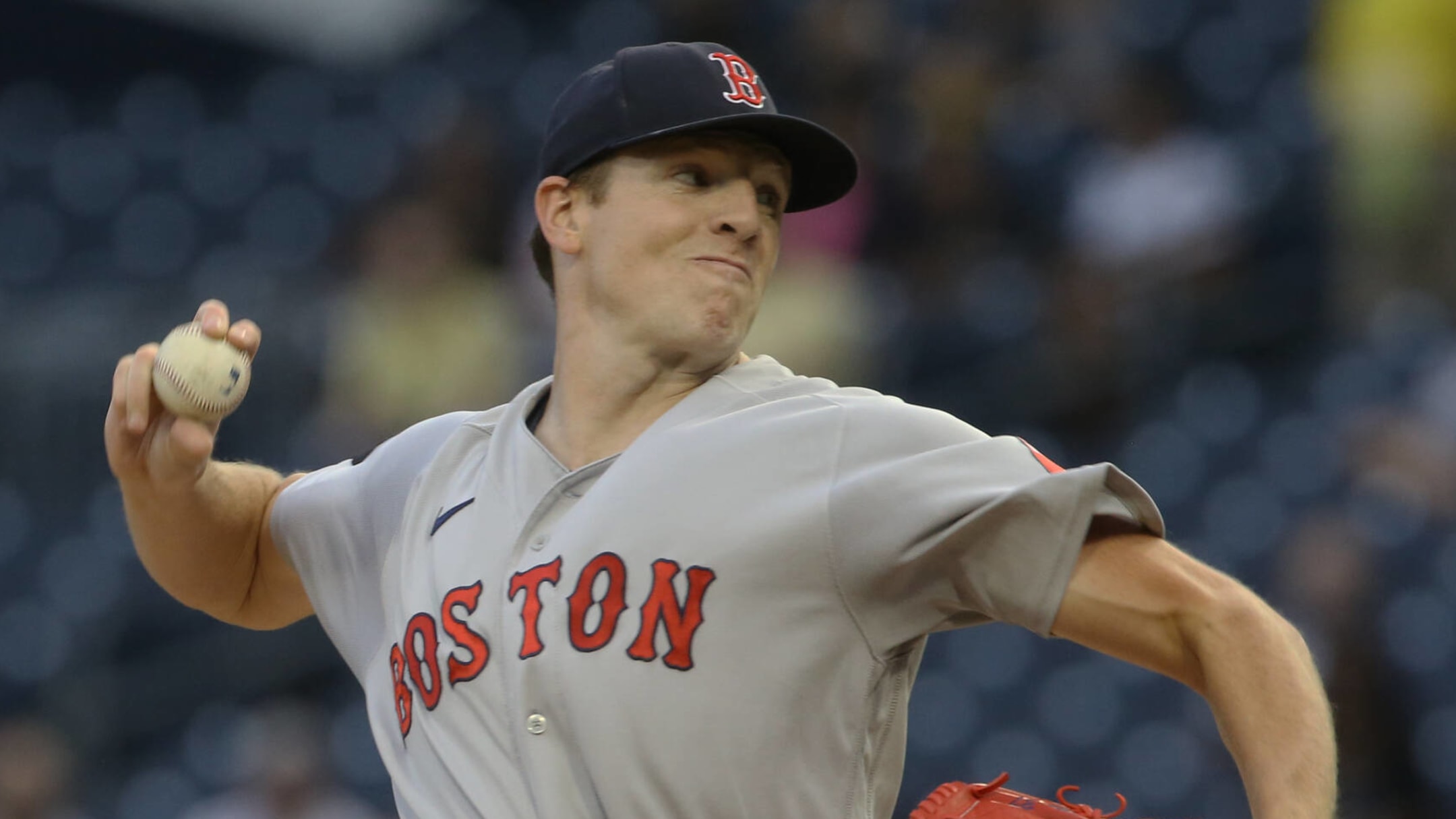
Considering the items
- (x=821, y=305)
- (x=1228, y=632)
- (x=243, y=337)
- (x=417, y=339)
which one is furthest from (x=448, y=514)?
(x=417, y=339)

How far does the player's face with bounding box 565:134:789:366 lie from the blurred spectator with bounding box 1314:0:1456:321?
3281 millimetres

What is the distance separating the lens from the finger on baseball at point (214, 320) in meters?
2.47

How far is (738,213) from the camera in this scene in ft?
8.22

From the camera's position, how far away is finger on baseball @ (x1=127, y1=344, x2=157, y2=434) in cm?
252

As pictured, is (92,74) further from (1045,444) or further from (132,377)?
(132,377)

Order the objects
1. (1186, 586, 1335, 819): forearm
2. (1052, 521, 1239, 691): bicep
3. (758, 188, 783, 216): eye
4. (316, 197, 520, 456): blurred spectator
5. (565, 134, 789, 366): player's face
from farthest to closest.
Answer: (316, 197, 520, 456): blurred spectator < (758, 188, 783, 216): eye < (565, 134, 789, 366): player's face < (1052, 521, 1239, 691): bicep < (1186, 586, 1335, 819): forearm

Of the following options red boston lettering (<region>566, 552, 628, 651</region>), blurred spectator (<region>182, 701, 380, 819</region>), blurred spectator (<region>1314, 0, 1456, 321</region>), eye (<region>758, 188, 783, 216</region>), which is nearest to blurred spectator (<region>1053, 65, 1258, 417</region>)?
blurred spectator (<region>1314, 0, 1456, 321</region>)

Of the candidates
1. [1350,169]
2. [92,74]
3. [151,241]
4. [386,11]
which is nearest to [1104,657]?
[1350,169]

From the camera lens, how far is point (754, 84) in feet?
8.33

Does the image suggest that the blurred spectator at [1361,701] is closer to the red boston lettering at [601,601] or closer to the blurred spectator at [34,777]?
the red boston lettering at [601,601]

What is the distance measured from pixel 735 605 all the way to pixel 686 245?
0.57m

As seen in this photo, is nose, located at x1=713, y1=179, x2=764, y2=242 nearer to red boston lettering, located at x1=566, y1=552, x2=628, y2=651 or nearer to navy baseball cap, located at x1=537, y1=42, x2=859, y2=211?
navy baseball cap, located at x1=537, y1=42, x2=859, y2=211

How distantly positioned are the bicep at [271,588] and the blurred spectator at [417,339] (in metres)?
2.97

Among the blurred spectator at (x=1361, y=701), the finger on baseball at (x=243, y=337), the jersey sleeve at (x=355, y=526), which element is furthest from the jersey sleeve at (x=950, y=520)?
the blurred spectator at (x=1361, y=701)
